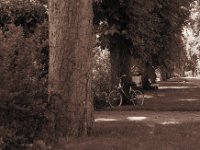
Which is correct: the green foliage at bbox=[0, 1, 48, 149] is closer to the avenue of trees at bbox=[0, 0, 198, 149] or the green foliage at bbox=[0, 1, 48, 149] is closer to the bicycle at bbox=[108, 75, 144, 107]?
the avenue of trees at bbox=[0, 0, 198, 149]

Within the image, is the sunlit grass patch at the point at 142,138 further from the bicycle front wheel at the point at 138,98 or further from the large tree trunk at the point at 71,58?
the bicycle front wheel at the point at 138,98

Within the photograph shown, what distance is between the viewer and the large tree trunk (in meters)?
11.2

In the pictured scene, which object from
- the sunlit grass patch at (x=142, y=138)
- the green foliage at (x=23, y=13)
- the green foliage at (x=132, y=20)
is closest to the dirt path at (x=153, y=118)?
the sunlit grass patch at (x=142, y=138)

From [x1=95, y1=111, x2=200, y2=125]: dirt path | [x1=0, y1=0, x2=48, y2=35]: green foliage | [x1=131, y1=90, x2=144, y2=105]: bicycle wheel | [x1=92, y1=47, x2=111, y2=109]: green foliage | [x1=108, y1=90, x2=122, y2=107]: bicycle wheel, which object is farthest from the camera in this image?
[x1=131, y1=90, x2=144, y2=105]: bicycle wheel

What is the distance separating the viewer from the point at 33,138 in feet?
27.6

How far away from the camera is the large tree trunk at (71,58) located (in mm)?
11172

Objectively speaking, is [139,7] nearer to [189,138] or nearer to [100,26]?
[100,26]

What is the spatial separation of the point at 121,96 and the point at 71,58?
44.1 ft

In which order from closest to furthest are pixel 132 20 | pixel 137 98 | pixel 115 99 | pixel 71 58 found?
pixel 71 58 → pixel 132 20 → pixel 115 99 → pixel 137 98

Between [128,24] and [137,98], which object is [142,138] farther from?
[137,98]

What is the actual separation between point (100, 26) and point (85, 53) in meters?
12.8

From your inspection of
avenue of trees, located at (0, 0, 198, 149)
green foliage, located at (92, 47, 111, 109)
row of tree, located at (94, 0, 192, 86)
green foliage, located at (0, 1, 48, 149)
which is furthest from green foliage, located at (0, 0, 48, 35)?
green foliage, located at (0, 1, 48, 149)

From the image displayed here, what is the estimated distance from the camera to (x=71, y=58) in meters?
11.2

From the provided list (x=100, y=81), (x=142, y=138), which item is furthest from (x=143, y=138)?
(x=100, y=81)
